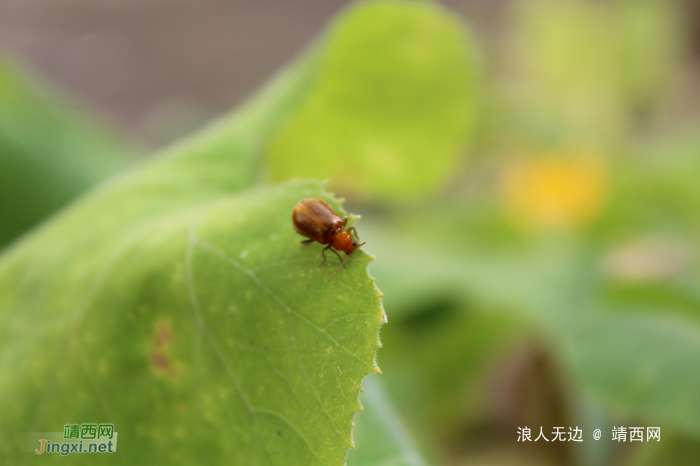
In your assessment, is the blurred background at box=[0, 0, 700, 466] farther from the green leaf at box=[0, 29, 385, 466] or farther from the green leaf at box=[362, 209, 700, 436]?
the green leaf at box=[0, 29, 385, 466]

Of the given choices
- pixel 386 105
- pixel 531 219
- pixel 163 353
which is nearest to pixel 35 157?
pixel 386 105

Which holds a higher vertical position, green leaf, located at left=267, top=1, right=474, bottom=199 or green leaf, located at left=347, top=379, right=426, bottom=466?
green leaf, located at left=267, top=1, right=474, bottom=199

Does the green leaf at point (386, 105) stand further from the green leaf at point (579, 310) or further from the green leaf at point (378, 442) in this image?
the green leaf at point (378, 442)

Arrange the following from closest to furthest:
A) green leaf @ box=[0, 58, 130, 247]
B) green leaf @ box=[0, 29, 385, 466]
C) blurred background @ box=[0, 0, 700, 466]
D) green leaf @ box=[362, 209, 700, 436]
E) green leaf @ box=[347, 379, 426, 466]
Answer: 1. green leaf @ box=[0, 29, 385, 466]
2. green leaf @ box=[347, 379, 426, 466]
3. green leaf @ box=[362, 209, 700, 436]
4. blurred background @ box=[0, 0, 700, 466]
5. green leaf @ box=[0, 58, 130, 247]

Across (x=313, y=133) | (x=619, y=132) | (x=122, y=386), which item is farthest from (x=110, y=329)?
(x=619, y=132)

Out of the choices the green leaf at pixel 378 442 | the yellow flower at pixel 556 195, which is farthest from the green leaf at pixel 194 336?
the yellow flower at pixel 556 195

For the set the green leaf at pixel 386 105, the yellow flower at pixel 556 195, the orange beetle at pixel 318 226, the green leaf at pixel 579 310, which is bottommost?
the orange beetle at pixel 318 226

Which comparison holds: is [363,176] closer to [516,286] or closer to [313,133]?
[313,133]

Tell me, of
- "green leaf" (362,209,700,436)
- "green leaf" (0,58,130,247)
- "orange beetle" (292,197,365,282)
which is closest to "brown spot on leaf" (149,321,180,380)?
"orange beetle" (292,197,365,282)
